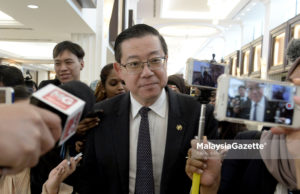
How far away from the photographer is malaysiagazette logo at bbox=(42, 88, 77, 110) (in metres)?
0.53

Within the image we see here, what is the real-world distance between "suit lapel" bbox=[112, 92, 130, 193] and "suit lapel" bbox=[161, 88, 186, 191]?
0.19 metres

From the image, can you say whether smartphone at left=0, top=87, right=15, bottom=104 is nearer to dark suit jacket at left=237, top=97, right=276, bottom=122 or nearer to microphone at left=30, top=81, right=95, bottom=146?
microphone at left=30, top=81, right=95, bottom=146

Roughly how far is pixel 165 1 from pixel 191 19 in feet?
6.43

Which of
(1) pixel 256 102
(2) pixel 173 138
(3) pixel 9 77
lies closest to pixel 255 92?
(1) pixel 256 102

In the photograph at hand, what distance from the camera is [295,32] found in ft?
20.4

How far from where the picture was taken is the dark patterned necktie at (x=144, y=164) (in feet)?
4.24

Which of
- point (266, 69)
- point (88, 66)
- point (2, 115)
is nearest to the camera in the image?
point (2, 115)

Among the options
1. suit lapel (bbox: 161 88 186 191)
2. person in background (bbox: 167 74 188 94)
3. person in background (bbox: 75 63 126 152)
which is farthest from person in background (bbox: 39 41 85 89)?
suit lapel (bbox: 161 88 186 191)

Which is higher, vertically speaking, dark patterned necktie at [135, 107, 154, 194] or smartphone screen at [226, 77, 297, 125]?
smartphone screen at [226, 77, 297, 125]

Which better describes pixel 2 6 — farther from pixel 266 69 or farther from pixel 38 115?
pixel 266 69

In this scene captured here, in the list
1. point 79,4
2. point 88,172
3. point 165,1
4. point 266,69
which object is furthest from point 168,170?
point 165,1

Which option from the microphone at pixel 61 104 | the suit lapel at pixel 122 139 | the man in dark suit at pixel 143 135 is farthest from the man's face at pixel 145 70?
the microphone at pixel 61 104

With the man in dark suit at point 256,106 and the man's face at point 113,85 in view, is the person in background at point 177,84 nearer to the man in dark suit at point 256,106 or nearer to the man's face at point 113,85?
the man's face at point 113,85

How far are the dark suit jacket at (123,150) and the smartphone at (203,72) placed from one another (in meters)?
0.49
